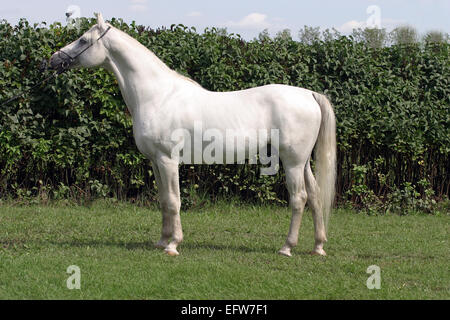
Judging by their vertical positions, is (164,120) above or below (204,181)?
above

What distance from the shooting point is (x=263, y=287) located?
4.57 meters

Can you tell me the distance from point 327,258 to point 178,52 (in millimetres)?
4343

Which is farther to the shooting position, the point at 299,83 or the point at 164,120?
the point at 299,83

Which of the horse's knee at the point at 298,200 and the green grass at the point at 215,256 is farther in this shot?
the horse's knee at the point at 298,200

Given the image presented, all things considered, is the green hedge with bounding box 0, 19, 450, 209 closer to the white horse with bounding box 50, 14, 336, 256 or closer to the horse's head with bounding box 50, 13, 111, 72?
the horse's head with bounding box 50, 13, 111, 72

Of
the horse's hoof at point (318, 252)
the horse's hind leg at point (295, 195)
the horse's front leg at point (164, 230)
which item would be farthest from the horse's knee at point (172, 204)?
the horse's hoof at point (318, 252)

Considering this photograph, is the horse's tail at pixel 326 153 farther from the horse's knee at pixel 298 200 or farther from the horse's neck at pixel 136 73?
the horse's neck at pixel 136 73

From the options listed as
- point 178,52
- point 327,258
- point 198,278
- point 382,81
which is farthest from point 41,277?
point 382,81

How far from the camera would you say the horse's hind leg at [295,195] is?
226 inches

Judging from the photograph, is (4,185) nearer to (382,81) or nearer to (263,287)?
(263,287)

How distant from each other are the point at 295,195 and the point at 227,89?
3.28 m

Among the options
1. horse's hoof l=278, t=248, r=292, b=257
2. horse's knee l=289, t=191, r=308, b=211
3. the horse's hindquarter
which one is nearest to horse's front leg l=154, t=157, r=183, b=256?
the horse's hindquarter

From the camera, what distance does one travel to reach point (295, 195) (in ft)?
19.0

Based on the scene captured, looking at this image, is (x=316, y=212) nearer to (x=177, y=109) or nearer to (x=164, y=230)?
(x=164, y=230)
